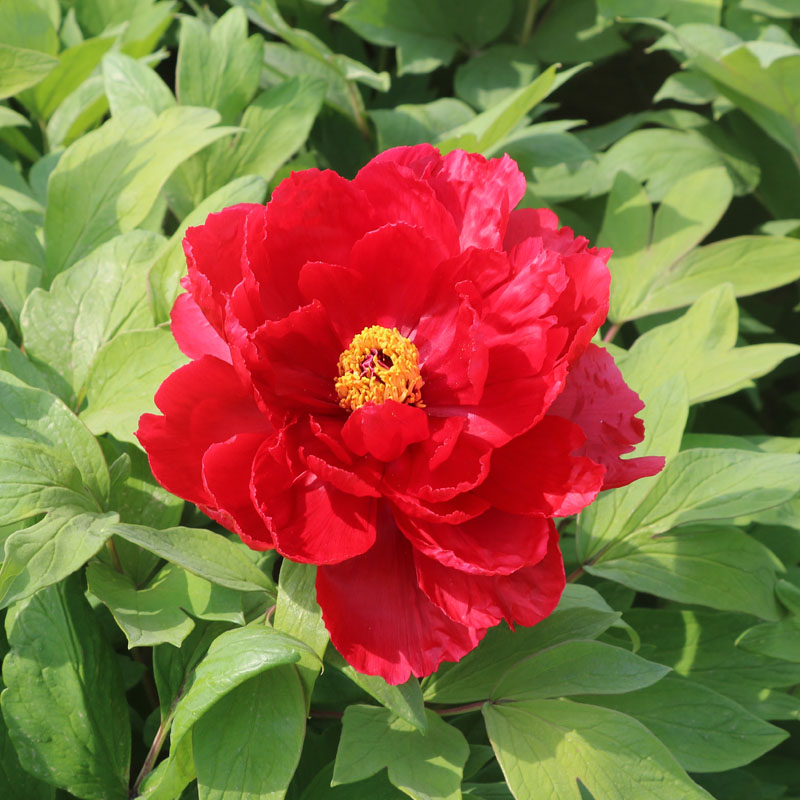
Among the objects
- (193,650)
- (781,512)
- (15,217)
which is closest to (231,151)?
(15,217)

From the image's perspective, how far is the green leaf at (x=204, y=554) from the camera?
0.57 m

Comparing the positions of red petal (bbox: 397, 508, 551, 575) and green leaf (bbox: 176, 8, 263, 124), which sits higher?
green leaf (bbox: 176, 8, 263, 124)

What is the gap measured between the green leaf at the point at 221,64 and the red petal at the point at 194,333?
449 mm

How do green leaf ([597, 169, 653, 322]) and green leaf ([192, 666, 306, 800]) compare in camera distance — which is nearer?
green leaf ([192, 666, 306, 800])

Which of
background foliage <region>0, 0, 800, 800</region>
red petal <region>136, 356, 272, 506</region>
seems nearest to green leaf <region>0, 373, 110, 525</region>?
background foliage <region>0, 0, 800, 800</region>

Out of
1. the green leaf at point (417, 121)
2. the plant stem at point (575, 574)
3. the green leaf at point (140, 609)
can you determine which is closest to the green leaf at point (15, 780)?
the green leaf at point (140, 609)

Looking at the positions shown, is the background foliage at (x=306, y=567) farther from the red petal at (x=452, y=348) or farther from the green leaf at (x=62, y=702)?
the red petal at (x=452, y=348)

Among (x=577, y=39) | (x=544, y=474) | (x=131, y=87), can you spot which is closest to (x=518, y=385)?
(x=544, y=474)

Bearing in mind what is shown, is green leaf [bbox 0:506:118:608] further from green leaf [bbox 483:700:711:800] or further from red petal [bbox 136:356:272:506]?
green leaf [bbox 483:700:711:800]

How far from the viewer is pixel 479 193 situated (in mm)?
641

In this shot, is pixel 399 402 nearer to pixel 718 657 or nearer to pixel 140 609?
pixel 140 609

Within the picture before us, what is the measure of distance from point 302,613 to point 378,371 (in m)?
0.17

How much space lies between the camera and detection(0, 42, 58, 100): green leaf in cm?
89

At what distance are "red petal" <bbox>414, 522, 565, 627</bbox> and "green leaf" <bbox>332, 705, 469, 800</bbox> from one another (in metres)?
0.11
